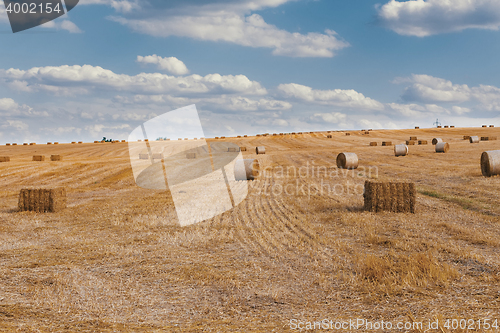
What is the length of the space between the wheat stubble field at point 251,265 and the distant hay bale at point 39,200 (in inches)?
27.2

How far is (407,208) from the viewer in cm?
1327

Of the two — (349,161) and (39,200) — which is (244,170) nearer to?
(349,161)

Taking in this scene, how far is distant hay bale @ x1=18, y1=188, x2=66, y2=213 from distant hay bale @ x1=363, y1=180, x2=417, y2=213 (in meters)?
12.5

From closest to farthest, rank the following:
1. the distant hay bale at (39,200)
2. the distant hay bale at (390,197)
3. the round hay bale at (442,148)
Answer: the distant hay bale at (390,197)
the distant hay bale at (39,200)
the round hay bale at (442,148)

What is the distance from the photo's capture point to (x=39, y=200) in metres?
15.9

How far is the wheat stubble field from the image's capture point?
20.2 ft

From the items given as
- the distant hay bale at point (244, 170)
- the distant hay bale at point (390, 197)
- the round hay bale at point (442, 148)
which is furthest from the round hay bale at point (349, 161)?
the round hay bale at point (442, 148)

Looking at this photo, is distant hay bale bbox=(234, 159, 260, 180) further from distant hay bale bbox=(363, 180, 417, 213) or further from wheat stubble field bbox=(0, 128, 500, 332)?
distant hay bale bbox=(363, 180, 417, 213)

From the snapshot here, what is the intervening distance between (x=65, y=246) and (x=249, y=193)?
988 cm

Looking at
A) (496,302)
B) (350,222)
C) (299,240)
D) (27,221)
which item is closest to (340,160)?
(350,222)

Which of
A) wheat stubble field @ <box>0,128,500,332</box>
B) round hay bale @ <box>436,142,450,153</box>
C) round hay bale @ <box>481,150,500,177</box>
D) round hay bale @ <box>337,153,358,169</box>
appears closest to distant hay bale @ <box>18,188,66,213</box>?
wheat stubble field @ <box>0,128,500,332</box>

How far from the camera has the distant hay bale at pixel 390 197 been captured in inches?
522

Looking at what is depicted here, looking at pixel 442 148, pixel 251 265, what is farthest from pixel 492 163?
pixel 442 148

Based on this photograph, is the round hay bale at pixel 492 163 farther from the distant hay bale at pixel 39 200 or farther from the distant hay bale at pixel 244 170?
the distant hay bale at pixel 39 200
